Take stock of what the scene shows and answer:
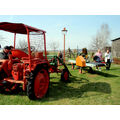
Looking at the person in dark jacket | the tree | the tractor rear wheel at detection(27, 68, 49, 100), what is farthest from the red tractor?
the tree

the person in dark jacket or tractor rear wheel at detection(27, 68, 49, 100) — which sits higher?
the person in dark jacket

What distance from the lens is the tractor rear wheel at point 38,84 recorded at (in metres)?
3.33

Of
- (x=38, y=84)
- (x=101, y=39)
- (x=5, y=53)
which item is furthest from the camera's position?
(x=101, y=39)

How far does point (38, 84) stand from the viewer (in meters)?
3.67

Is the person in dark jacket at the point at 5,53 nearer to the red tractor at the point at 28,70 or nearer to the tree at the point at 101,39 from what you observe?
the red tractor at the point at 28,70

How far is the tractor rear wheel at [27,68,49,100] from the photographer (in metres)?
3.33

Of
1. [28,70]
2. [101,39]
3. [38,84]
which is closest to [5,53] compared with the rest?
[28,70]

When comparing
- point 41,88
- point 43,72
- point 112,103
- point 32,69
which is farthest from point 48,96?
point 112,103

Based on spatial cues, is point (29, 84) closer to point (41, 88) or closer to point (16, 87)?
point (41, 88)

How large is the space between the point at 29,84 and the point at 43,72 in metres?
0.84

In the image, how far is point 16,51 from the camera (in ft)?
12.2

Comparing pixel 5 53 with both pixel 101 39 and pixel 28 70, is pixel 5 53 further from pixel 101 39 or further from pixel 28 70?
pixel 101 39

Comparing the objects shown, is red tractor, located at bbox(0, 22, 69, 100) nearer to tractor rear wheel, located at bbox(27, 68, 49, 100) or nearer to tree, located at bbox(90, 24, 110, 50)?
tractor rear wheel, located at bbox(27, 68, 49, 100)

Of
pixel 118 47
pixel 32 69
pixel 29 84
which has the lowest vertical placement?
pixel 29 84
